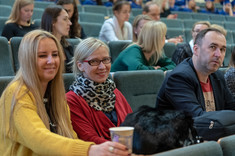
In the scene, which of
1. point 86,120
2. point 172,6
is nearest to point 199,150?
point 86,120

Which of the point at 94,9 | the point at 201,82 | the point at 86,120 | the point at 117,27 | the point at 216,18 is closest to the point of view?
the point at 86,120

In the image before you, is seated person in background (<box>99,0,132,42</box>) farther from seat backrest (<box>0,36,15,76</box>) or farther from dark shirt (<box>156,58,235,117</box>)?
dark shirt (<box>156,58,235,117</box>)

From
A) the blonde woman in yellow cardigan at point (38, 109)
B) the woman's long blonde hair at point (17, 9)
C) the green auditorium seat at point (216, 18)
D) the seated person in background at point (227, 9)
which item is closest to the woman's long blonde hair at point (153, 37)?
the woman's long blonde hair at point (17, 9)

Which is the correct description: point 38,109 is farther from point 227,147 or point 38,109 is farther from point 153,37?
point 153,37

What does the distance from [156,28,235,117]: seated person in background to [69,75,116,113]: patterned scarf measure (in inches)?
9.5

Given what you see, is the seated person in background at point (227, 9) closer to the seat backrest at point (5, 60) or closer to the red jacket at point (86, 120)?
the seat backrest at point (5, 60)

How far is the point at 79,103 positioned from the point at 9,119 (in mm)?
376

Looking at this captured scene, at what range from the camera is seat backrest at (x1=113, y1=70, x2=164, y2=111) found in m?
1.74

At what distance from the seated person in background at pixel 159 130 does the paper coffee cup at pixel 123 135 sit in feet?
0.35

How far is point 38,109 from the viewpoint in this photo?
1013mm

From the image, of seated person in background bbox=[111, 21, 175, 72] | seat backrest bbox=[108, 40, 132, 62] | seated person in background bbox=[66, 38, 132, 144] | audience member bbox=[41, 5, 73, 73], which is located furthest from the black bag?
seat backrest bbox=[108, 40, 132, 62]

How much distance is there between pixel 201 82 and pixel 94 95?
0.49 m

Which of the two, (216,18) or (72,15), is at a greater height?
(72,15)

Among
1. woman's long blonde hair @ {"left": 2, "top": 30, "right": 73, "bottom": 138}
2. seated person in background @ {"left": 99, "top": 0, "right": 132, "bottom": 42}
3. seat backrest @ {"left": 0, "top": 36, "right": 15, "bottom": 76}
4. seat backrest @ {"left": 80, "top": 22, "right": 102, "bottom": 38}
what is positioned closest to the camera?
woman's long blonde hair @ {"left": 2, "top": 30, "right": 73, "bottom": 138}
